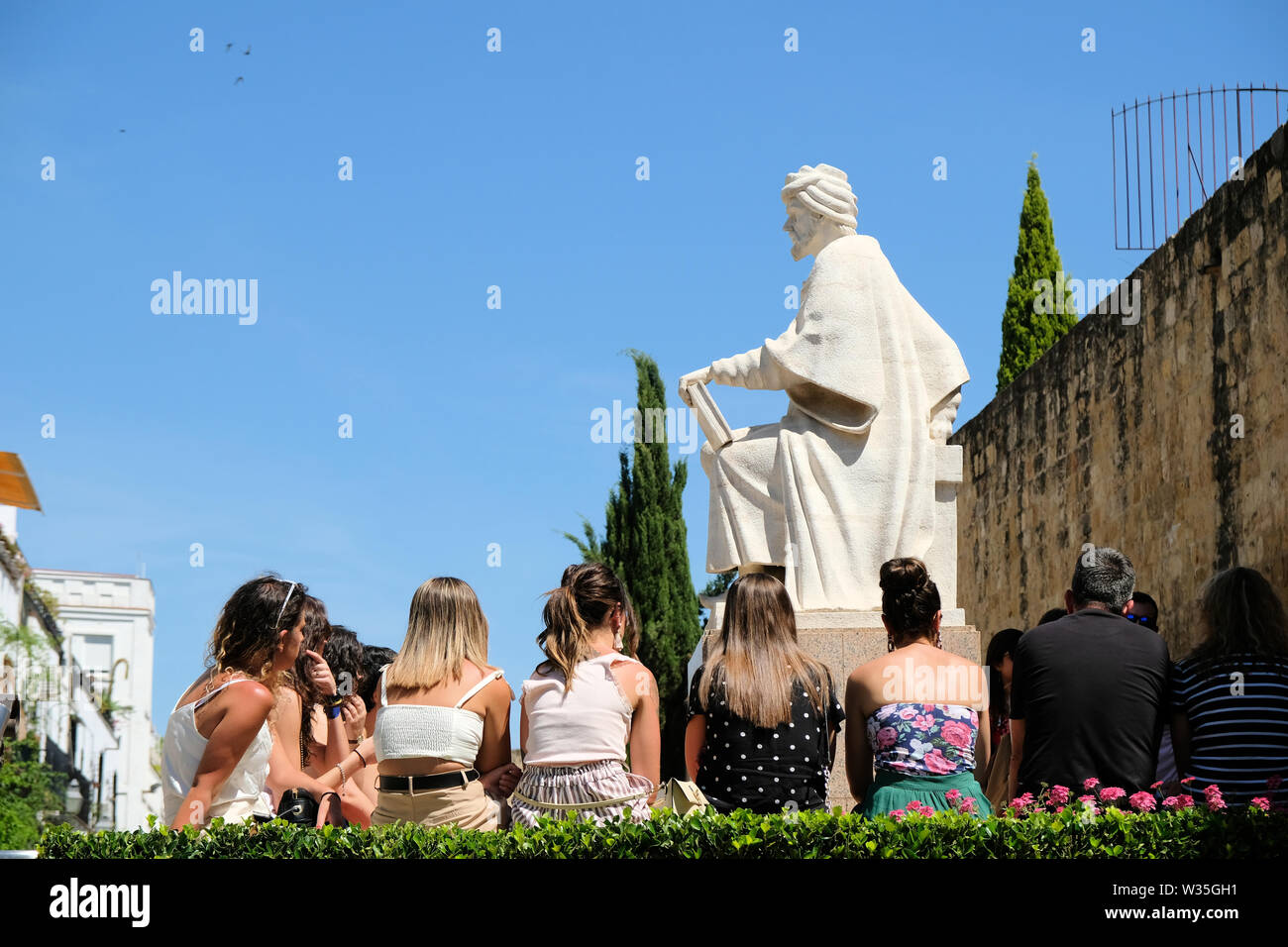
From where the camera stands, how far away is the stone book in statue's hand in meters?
7.29

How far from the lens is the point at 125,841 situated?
4.19 metres

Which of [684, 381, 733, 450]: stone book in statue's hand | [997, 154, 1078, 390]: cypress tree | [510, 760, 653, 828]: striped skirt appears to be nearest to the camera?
[510, 760, 653, 828]: striped skirt

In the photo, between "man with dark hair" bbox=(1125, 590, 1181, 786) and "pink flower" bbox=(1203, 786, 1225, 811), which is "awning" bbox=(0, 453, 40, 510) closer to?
"man with dark hair" bbox=(1125, 590, 1181, 786)

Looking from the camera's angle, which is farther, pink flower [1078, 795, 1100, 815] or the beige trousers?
the beige trousers

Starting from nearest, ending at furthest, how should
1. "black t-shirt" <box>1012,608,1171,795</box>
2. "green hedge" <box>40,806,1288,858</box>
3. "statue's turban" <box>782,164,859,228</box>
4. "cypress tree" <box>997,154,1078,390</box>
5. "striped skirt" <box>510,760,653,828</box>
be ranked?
"green hedge" <box>40,806,1288,858</box> < "striped skirt" <box>510,760,653,828</box> < "black t-shirt" <box>1012,608,1171,795</box> < "statue's turban" <box>782,164,859,228</box> < "cypress tree" <box>997,154,1078,390</box>

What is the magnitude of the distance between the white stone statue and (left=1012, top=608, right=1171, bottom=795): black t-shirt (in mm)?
2309

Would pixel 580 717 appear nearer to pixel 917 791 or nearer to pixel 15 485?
pixel 917 791

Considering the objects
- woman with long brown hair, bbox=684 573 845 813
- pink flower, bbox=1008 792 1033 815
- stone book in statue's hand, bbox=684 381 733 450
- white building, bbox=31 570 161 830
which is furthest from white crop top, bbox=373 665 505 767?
white building, bbox=31 570 161 830

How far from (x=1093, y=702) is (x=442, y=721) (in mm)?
1867

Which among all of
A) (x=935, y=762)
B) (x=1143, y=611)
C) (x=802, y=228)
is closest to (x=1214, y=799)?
(x=935, y=762)

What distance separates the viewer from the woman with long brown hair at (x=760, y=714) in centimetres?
453
